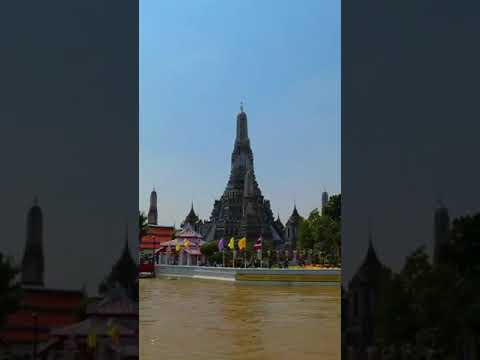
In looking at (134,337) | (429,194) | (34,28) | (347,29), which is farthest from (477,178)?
(34,28)

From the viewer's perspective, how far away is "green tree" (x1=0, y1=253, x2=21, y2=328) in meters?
4.59

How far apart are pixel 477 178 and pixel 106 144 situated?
9.42 feet

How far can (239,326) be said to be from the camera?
10.9m

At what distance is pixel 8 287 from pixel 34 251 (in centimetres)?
33

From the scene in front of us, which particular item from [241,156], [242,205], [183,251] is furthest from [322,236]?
[241,156]

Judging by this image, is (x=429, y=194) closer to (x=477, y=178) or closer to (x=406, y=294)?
(x=477, y=178)

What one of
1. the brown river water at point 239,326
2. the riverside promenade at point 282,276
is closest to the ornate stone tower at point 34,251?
the brown river water at point 239,326

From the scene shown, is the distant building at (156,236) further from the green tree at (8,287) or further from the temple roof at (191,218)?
the green tree at (8,287)

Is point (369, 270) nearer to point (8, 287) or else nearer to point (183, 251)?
point (8, 287)

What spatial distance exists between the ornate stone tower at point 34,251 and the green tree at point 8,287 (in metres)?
0.07

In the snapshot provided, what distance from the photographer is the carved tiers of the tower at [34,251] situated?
4.64 metres

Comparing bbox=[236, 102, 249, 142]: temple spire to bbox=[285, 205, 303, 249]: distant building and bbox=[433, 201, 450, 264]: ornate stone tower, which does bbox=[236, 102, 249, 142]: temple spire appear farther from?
bbox=[433, 201, 450, 264]: ornate stone tower

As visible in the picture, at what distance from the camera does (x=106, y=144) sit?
15.9ft

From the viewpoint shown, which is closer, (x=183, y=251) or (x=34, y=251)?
(x=34, y=251)
